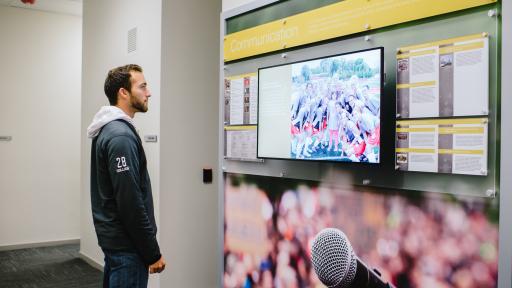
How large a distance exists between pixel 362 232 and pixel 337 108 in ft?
1.86

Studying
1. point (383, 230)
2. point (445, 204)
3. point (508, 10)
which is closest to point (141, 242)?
point (383, 230)

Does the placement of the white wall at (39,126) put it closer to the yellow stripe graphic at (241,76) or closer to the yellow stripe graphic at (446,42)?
the yellow stripe graphic at (241,76)

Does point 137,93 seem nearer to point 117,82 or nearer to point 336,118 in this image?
point 117,82

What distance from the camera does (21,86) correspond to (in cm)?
598

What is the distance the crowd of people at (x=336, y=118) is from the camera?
1913 mm

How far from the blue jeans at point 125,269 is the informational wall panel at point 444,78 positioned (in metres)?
1.49

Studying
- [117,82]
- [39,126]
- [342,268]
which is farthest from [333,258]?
[39,126]

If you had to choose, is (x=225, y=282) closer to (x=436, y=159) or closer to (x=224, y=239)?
(x=224, y=239)

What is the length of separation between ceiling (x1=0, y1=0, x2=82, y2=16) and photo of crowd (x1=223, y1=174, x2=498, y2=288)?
4222mm

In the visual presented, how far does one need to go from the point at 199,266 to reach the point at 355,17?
2558 mm

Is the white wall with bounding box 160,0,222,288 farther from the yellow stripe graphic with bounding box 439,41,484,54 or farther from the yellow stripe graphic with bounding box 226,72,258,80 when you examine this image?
the yellow stripe graphic with bounding box 439,41,484,54

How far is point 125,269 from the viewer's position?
2.30 metres

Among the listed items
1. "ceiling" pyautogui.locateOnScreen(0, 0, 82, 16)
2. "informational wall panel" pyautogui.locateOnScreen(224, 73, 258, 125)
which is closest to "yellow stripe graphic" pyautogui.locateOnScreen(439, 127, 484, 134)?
→ "informational wall panel" pyautogui.locateOnScreen(224, 73, 258, 125)

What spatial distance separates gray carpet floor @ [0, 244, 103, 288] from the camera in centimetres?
444
